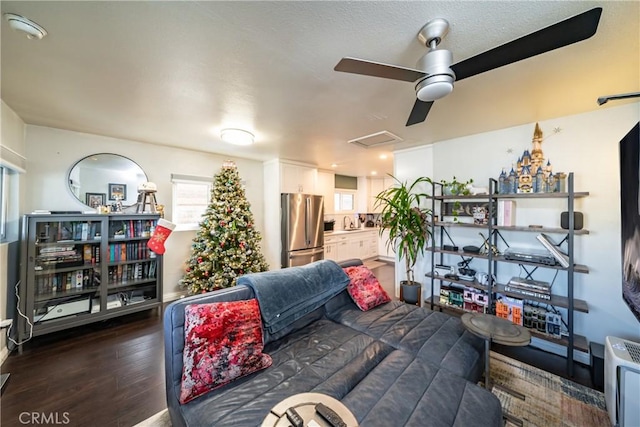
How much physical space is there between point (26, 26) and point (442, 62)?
7.28ft

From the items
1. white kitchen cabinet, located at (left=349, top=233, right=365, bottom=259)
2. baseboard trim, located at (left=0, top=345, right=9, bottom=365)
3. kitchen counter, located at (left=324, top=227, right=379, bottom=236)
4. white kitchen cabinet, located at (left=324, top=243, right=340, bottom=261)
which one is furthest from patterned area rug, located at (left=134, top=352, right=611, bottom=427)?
white kitchen cabinet, located at (left=349, top=233, right=365, bottom=259)

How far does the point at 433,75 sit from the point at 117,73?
2131mm

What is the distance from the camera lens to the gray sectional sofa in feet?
3.84

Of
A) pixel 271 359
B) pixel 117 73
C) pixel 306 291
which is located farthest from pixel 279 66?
pixel 271 359

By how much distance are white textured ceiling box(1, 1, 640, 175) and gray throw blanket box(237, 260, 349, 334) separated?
1.54 meters

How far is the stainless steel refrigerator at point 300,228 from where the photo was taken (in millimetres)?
4492

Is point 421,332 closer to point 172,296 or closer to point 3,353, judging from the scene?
point 172,296

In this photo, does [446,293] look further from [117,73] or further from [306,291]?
[117,73]

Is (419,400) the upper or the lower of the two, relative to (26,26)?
lower

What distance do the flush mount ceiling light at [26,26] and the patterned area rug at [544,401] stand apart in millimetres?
2445

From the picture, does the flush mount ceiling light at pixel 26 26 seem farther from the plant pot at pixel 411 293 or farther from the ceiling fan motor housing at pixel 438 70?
the plant pot at pixel 411 293

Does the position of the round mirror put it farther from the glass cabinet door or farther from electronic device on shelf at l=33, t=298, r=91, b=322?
electronic device on shelf at l=33, t=298, r=91, b=322

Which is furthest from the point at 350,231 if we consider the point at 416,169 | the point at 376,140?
the point at 376,140

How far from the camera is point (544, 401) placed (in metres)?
1.78
